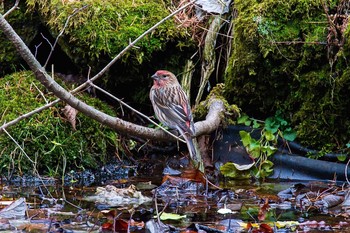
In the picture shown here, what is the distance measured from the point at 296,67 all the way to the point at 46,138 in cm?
265

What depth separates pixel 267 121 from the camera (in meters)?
7.79

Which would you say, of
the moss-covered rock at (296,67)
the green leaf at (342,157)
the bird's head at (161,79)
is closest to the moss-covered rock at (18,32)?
the bird's head at (161,79)

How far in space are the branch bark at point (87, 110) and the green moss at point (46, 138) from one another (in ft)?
3.76

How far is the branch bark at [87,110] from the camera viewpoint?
5000 mm

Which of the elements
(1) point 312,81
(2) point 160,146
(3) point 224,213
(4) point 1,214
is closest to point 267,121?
(1) point 312,81

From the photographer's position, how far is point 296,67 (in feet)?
24.7

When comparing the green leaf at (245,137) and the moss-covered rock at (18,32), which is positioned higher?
the moss-covered rock at (18,32)

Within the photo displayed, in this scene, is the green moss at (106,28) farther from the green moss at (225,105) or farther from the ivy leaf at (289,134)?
the ivy leaf at (289,134)

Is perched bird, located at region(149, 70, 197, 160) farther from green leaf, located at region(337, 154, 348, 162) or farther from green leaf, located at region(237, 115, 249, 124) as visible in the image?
green leaf, located at region(337, 154, 348, 162)

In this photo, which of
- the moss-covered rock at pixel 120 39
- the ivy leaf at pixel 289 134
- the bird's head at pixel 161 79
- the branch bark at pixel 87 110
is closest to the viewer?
the branch bark at pixel 87 110

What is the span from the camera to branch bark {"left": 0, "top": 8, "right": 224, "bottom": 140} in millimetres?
5000

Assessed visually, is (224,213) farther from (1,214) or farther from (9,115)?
(9,115)

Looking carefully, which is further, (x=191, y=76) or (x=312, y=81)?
(x=191, y=76)

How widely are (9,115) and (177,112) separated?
1.84 metres
